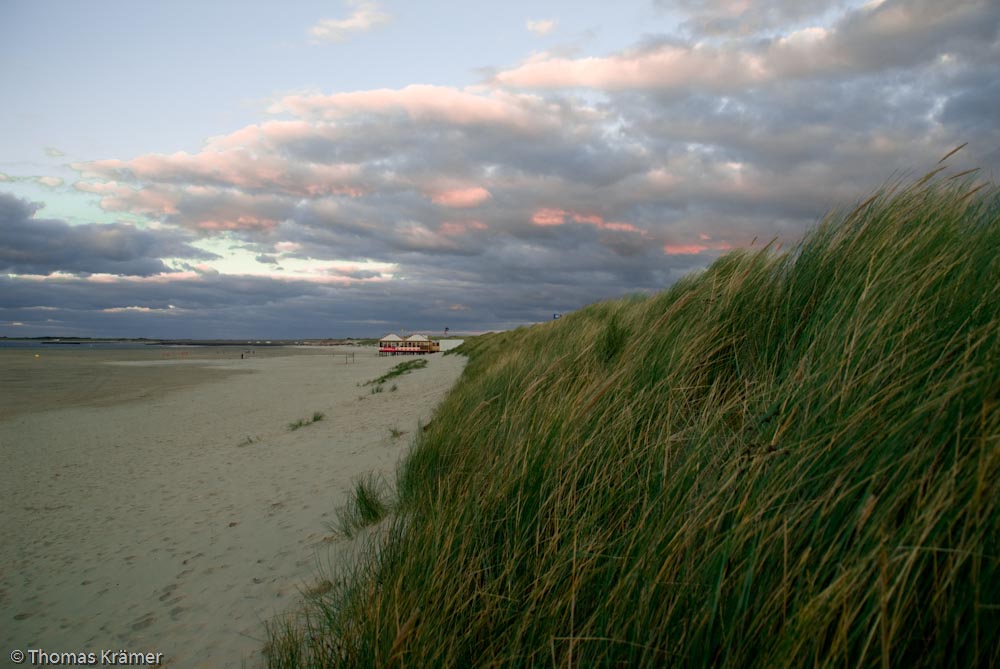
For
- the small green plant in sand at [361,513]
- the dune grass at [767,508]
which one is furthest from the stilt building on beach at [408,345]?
the dune grass at [767,508]

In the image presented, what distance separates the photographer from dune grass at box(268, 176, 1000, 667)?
1.15 m

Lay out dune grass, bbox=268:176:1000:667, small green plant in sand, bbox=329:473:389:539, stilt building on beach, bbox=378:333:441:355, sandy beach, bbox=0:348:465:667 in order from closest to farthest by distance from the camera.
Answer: dune grass, bbox=268:176:1000:667
sandy beach, bbox=0:348:465:667
small green plant in sand, bbox=329:473:389:539
stilt building on beach, bbox=378:333:441:355

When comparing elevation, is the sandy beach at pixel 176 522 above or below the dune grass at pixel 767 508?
below

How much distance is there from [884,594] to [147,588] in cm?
520

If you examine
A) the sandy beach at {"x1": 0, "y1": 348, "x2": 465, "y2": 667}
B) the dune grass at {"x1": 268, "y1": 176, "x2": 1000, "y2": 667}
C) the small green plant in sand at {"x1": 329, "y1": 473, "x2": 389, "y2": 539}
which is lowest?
the sandy beach at {"x1": 0, "y1": 348, "x2": 465, "y2": 667}

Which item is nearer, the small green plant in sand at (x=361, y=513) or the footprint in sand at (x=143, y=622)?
the footprint in sand at (x=143, y=622)

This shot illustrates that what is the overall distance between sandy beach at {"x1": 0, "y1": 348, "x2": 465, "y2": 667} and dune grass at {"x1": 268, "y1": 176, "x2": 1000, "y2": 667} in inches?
42.9

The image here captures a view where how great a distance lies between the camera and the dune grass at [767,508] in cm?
115

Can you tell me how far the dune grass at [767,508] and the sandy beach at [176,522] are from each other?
109 cm

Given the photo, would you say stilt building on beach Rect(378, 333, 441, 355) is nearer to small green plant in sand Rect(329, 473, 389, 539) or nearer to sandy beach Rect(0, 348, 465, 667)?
sandy beach Rect(0, 348, 465, 667)

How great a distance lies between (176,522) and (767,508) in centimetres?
680

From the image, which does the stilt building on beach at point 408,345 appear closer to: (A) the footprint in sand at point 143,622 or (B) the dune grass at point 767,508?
(A) the footprint in sand at point 143,622

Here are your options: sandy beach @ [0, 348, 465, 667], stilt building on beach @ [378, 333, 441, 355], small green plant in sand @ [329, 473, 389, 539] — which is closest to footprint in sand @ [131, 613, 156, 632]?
sandy beach @ [0, 348, 465, 667]

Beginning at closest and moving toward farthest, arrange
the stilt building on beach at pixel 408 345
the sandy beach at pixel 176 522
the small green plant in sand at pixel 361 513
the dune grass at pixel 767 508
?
1. the dune grass at pixel 767 508
2. the sandy beach at pixel 176 522
3. the small green plant in sand at pixel 361 513
4. the stilt building on beach at pixel 408 345
